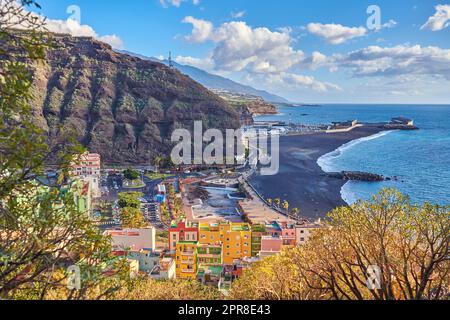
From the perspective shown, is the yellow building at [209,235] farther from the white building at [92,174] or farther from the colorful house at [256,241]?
the white building at [92,174]

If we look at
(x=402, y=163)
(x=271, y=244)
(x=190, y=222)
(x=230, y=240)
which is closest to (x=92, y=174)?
(x=190, y=222)

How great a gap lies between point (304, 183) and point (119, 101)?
130 feet

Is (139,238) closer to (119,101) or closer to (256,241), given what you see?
(256,241)

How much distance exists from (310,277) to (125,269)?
13.4 feet

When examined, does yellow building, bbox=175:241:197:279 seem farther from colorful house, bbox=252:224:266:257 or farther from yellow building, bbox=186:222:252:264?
colorful house, bbox=252:224:266:257

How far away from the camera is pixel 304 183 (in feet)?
140

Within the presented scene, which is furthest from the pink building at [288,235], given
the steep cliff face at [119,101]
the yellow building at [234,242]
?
the steep cliff face at [119,101]

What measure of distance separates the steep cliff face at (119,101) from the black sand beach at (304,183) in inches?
581

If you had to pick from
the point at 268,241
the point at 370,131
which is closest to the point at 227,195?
the point at 268,241

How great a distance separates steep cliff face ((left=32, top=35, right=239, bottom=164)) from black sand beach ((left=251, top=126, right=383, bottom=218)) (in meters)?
14.8

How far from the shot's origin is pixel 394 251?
7.18m

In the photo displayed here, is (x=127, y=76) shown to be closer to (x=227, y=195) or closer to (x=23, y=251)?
(x=227, y=195)

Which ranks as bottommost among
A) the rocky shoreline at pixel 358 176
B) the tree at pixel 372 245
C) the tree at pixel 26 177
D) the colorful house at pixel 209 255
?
the colorful house at pixel 209 255

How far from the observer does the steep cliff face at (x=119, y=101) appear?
61219 mm
